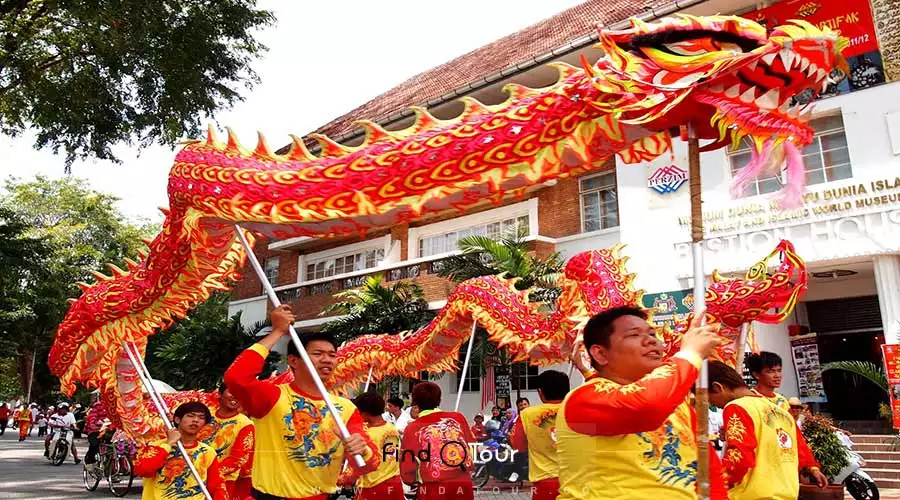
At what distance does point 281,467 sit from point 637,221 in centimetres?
1019

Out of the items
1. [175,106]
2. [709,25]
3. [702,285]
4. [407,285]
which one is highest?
[175,106]

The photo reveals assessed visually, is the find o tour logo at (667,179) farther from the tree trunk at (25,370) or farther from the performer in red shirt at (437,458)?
the tree trunk at (25,370)

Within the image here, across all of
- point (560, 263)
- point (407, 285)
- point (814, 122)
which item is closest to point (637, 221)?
point (560, 263)

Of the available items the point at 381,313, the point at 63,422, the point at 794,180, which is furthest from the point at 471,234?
the point at 794,180

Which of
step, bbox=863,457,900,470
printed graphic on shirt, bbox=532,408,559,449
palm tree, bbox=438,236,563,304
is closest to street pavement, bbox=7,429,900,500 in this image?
step, bbox=863,457,900,470

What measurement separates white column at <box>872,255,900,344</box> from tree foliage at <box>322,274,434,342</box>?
27.3 feet

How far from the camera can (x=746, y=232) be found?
11195mm

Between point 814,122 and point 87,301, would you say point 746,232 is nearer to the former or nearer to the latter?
point 814,122

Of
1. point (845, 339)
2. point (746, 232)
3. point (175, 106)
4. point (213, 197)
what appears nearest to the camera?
point (213, 197)

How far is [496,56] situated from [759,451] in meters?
16.0

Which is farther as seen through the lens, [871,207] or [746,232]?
[746,232]

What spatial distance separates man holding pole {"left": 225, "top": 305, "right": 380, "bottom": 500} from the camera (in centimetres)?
344

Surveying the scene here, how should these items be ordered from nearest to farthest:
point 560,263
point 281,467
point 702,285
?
point 702,285
point 281,467
point 560,263

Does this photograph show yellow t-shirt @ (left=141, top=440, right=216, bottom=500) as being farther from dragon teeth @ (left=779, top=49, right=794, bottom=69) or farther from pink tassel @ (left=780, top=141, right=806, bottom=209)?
dragon teeth @ (left=779, top=49, right=794, bottom=69)
